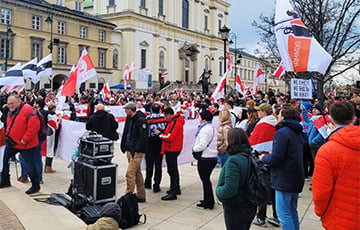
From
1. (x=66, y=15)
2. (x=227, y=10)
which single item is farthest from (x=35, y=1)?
(x=227, y=10)

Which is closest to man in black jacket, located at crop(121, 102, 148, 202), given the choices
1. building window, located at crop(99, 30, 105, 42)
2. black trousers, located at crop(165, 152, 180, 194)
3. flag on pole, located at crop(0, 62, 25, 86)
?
black trousers, located at crop(165, 152, 180, 194)

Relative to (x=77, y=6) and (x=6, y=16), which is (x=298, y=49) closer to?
(x=6, y=16)

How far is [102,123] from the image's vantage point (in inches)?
304

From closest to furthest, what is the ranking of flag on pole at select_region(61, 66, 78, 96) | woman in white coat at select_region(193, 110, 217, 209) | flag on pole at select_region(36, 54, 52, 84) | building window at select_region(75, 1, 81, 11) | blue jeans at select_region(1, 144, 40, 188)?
woman in white coat at select_region(193, 110, 217, 209), blue jeans at select_region(1, 144, 40, 188), flag on pole at select_region(61, 66, 78, 96), flag on pole at select_region(36, 54, 52, 84), building window at select_region(75, 1, 81, 11)

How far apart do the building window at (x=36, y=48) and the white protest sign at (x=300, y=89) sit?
38502mm

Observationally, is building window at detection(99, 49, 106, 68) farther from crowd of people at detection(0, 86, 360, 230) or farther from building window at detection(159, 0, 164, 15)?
crowd of people at detection(0, 86, 360, 230)

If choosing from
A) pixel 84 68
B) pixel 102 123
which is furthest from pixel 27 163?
pixel 84 68

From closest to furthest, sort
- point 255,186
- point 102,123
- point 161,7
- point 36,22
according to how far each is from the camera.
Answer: point 255,186, point 102,123, point 36,22, point 161,7

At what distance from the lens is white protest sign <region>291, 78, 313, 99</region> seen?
6945 mm

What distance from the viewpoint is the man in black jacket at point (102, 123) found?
7652 mm

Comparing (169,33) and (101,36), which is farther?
(169,33)

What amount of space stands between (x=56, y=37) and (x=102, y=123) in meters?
37.9

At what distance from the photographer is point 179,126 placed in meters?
7.36

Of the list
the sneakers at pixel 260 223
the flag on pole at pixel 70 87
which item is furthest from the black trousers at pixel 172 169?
the flag on pole at pixel 70 87
